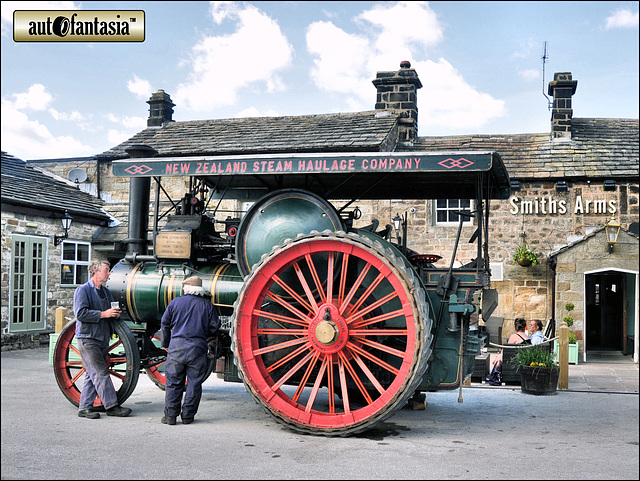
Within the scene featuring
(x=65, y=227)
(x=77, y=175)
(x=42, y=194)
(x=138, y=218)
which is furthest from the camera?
(x=77, y=175)

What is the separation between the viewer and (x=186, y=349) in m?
5.86

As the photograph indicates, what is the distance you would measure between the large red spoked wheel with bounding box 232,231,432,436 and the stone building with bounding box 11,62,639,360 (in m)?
7.96

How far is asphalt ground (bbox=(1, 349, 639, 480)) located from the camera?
4.61 metres

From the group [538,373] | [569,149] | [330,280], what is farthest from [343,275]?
[569,149]

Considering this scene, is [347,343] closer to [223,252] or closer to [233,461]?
[233,461]

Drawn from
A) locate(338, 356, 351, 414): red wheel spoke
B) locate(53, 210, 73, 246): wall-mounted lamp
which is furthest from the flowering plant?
locate(53, 210, 73, 246): wall-mounted lamp

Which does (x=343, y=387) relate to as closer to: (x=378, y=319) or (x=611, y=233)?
(x=378, y=319)

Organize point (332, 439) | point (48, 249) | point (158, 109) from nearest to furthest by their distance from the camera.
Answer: point (332, 439)
point (48, 249)
point (158, 109)

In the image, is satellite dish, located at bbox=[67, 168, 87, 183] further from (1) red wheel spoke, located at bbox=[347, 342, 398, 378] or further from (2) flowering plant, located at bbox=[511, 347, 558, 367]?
(1) red wheel spoke, located at bbox=[347, 342, 398, 378]

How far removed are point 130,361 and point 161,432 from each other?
1003 millimetres

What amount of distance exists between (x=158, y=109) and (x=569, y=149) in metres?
10.4

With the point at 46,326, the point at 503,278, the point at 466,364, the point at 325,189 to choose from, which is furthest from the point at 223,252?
the point at 503,278

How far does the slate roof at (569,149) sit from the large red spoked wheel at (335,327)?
9265 millimetres

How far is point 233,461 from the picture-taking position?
471 centimetres
